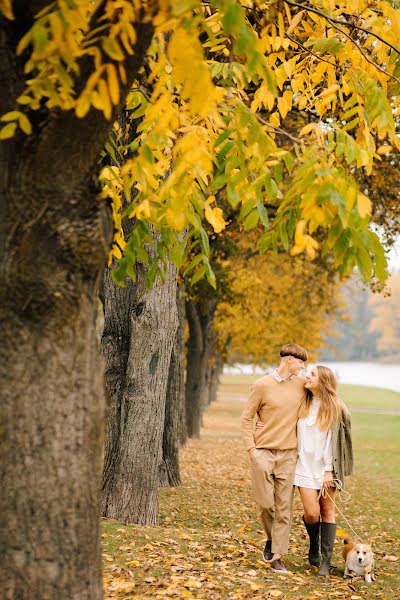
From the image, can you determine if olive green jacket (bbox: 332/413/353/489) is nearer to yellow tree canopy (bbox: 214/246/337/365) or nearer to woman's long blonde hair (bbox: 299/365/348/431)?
woman's long blonde hair (bbox: 299/365/348/431)

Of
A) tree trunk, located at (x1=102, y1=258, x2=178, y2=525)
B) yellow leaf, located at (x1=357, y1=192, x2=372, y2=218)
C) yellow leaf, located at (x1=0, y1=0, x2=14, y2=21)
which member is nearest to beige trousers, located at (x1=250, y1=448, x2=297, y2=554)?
tree trunk, located at (x1=102, y1=258, x2=178, y2=525)

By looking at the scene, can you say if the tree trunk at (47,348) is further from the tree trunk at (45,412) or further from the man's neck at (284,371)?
the man's neck at (284,371)

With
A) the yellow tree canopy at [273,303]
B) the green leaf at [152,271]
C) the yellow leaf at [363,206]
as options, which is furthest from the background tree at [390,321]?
the yellow leaf at [363,206]

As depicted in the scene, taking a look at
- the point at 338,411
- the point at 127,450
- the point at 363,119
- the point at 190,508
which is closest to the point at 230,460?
the point at 190,508

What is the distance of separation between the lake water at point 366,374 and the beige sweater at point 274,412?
164ft

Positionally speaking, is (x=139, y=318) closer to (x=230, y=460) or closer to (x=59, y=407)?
(x=59, y=407)

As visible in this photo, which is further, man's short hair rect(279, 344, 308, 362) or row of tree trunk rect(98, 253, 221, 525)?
row of tree trunk rect(98, 253, 221, 525)

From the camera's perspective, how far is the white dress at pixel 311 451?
750cm

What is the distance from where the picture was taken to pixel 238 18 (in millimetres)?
3496

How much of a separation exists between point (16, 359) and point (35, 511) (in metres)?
0.74

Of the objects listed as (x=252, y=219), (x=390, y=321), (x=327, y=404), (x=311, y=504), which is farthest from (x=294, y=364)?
(x=390, y=321)

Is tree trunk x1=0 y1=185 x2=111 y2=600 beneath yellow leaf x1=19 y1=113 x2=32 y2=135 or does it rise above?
beneath

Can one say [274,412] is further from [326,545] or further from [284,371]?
[326,545]

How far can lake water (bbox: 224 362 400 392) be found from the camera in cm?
9328
